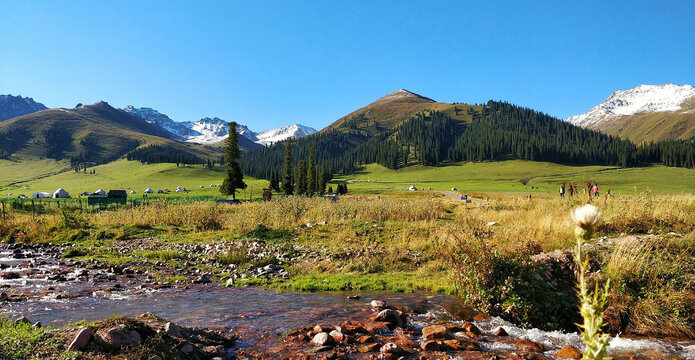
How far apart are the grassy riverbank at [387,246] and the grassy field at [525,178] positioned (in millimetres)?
88656

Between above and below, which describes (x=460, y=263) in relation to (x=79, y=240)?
above

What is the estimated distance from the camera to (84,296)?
11.9 m

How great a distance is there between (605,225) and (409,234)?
8921 millimetres

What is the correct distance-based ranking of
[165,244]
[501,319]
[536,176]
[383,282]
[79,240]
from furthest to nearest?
[536,176] → [79,240] → [165,244] → [383,282] → [501,319]

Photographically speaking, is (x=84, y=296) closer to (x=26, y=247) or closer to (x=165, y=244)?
(x=165, y=244)

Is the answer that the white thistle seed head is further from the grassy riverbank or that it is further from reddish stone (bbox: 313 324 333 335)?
the grassy riverbank

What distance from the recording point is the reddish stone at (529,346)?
7.58 meters

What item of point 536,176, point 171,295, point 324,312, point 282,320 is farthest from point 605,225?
point 536,176

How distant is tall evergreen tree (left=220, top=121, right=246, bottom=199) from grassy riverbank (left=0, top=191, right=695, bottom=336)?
3923 cm

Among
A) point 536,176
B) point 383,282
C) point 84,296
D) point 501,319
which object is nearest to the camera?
point 501,319

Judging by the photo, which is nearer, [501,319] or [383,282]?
[501,319]

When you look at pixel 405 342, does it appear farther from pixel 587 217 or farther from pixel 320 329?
pixel 587 217

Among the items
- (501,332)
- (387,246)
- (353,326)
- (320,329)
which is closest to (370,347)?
(353,326)

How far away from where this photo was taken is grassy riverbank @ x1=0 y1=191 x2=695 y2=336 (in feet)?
29.8
